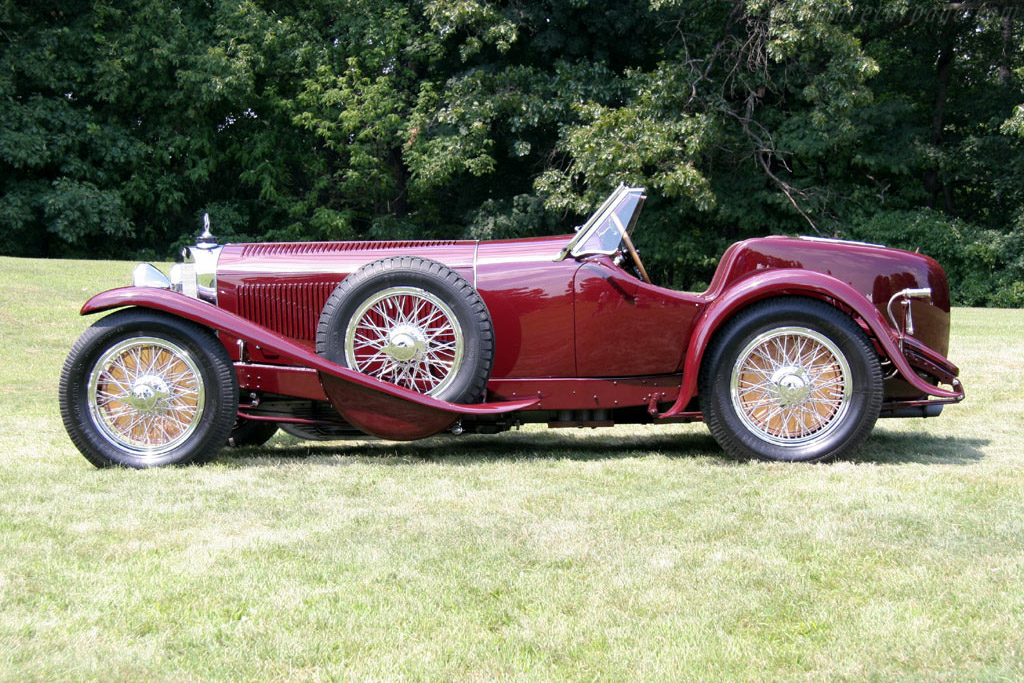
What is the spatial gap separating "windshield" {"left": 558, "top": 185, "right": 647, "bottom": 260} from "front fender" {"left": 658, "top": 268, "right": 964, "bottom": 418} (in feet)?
2.40

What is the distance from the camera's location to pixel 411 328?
17.1ft

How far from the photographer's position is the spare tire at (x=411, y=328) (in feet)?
16.8

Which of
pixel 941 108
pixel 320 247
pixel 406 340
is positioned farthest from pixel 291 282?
pixel 941 108

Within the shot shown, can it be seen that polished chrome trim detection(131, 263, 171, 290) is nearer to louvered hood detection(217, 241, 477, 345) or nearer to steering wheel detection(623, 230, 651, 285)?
louvered hood detection(217, 241, 477, 345)

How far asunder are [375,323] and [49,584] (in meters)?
2.39

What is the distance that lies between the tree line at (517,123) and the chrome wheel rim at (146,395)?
54.5 feet

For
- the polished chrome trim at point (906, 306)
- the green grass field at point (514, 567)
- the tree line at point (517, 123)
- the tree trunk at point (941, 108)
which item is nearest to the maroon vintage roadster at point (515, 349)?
the polished chrome trim at point (906, 306)

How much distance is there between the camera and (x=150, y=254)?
2850 cm

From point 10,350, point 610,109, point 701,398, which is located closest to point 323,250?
point 701,398

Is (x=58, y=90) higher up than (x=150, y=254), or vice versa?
(x=58, y=90)

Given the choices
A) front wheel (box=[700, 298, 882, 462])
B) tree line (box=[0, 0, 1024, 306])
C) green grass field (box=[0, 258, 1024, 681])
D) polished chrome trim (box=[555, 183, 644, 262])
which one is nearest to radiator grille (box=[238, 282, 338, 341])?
green grass field (box=[0, 258, 1024, 681])

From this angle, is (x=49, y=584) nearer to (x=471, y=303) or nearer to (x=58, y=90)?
(x=471, y=303)

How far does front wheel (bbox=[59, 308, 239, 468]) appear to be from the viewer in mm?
5078

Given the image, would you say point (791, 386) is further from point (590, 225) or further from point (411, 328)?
point (411, 328)
